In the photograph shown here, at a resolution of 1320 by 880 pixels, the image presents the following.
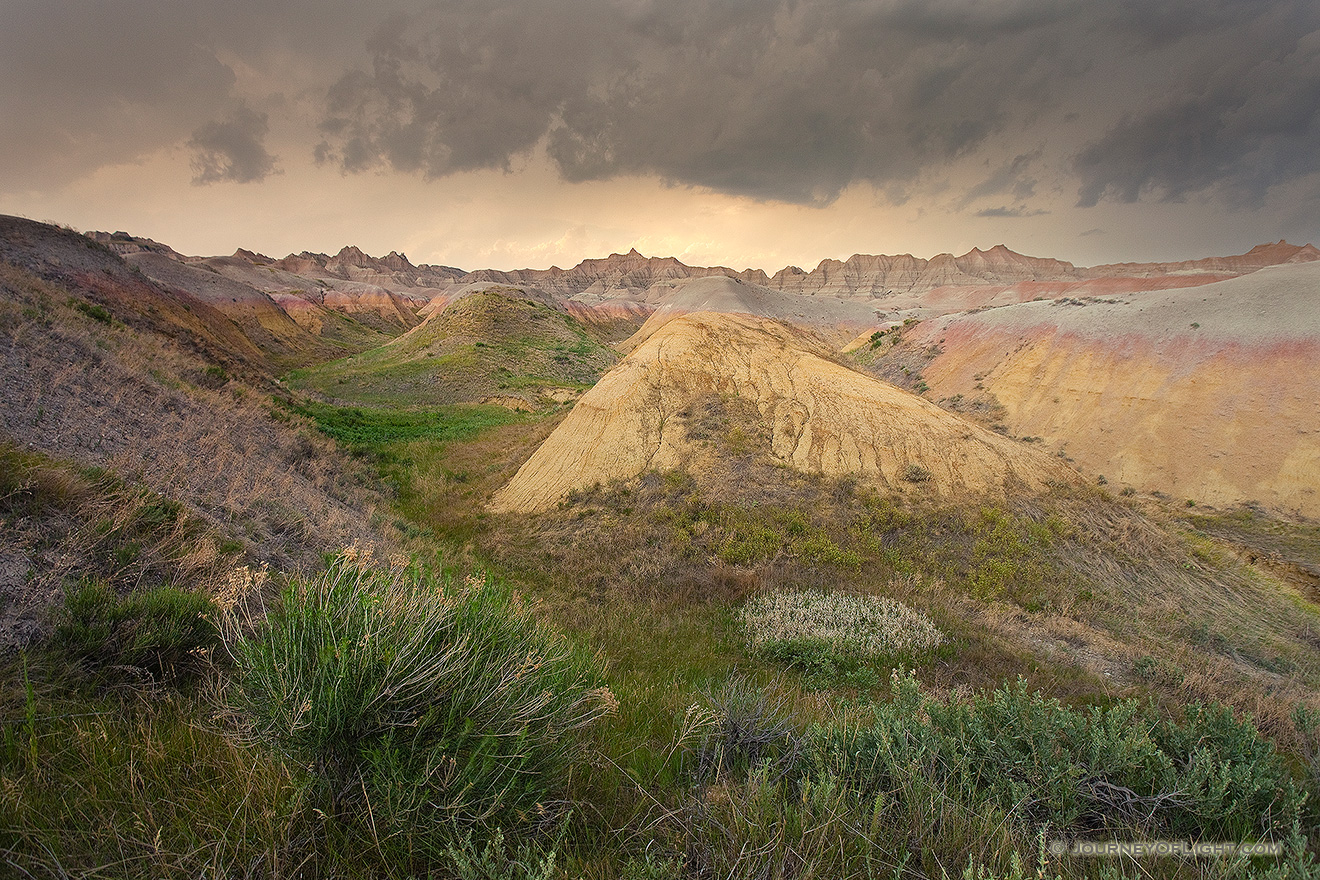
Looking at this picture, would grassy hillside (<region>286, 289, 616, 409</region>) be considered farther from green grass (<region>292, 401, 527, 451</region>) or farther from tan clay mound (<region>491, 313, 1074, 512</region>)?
tan clay mound (<region>491, 313, 1074, 512</region>)

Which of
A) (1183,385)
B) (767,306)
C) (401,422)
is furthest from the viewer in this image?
(767,306)

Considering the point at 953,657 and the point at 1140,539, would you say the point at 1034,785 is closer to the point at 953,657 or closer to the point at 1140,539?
the point at 953,657

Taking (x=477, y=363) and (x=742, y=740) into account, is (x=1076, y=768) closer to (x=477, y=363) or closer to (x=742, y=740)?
(x=742, y=740)

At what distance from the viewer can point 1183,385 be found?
23188 millimetres

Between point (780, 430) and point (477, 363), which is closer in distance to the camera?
point (780, 430)

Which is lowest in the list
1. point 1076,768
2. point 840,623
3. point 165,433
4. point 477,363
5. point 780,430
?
point 840,623

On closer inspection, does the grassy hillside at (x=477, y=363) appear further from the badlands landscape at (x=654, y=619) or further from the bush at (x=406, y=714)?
the bush at (x=406, y=714)

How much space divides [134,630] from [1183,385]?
1316 inches

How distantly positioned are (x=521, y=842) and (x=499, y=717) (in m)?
0.54

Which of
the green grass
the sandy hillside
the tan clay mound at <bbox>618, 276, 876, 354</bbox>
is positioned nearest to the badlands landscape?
the sandy hillside

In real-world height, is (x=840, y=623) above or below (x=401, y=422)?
below

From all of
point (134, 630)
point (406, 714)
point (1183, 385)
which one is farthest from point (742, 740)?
point (1183, 385)

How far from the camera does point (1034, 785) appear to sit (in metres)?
2.91

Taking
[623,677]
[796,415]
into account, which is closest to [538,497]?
[796,415]
